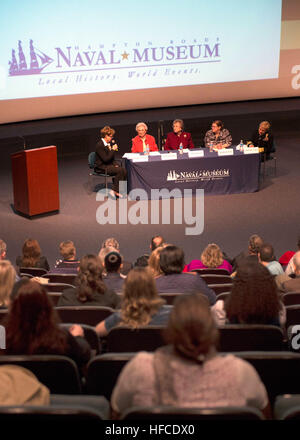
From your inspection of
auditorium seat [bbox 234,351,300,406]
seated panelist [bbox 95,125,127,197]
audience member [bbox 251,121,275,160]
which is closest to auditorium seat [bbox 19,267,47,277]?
auditorium seat [bbox 234,351,300,406]

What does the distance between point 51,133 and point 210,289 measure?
9015 millimetres

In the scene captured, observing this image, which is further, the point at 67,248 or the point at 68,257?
the point at 68,257

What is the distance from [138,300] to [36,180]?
5310mm

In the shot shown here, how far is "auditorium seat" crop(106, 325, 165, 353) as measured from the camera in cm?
330

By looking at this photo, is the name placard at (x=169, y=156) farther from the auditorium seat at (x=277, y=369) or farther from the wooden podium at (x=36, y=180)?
the auditorium seat at (x=277, y=369)

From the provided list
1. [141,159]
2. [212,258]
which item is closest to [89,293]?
[212,258]

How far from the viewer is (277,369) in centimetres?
287

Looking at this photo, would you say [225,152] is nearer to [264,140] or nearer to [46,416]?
[264,140]

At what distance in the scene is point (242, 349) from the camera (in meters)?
3.34

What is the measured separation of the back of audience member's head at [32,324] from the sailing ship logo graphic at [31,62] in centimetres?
1001

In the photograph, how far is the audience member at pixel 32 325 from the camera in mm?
2912

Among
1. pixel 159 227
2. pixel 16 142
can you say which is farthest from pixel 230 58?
pixel 159 227

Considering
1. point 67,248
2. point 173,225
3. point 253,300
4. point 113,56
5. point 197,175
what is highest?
point 113,56

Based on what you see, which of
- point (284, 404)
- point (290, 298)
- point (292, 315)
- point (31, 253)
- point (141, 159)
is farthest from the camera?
point (141, 159)
